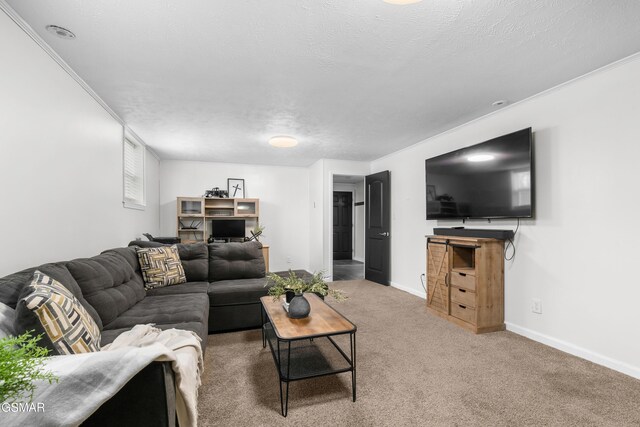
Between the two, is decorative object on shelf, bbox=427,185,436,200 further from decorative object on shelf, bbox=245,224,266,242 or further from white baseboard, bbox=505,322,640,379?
decorative object on shelf, bbox=245,224,266,242

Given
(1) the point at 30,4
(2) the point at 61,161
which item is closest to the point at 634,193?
(1) the point at 30,4

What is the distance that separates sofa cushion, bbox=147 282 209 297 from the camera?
2938mm

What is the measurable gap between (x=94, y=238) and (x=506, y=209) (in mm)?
4166

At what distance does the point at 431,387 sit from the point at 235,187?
5282 mm

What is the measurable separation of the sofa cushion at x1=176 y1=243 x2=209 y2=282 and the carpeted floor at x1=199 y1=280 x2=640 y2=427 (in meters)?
0.81

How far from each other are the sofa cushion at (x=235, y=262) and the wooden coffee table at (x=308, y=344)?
0.91 meters

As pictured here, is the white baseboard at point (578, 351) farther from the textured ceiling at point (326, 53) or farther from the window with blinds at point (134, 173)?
the window with blinds at point (134, 173)

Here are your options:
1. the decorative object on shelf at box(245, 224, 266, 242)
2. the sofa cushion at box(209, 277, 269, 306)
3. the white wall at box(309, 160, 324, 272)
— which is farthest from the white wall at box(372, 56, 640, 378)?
the decorative object on shelf at box(245, 224, 266, 242)

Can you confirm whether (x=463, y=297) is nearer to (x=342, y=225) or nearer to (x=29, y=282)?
(x=29, y=282)

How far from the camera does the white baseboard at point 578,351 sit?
2.27 metres

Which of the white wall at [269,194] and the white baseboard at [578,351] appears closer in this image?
the white baseboard at [578,351]

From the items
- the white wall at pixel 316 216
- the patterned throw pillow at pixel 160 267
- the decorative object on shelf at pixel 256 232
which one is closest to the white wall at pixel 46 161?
the patterned throw pillow at pixel 160 267

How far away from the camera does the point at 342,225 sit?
358 inches

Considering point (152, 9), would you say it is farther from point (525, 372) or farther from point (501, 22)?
point (525, 372)
